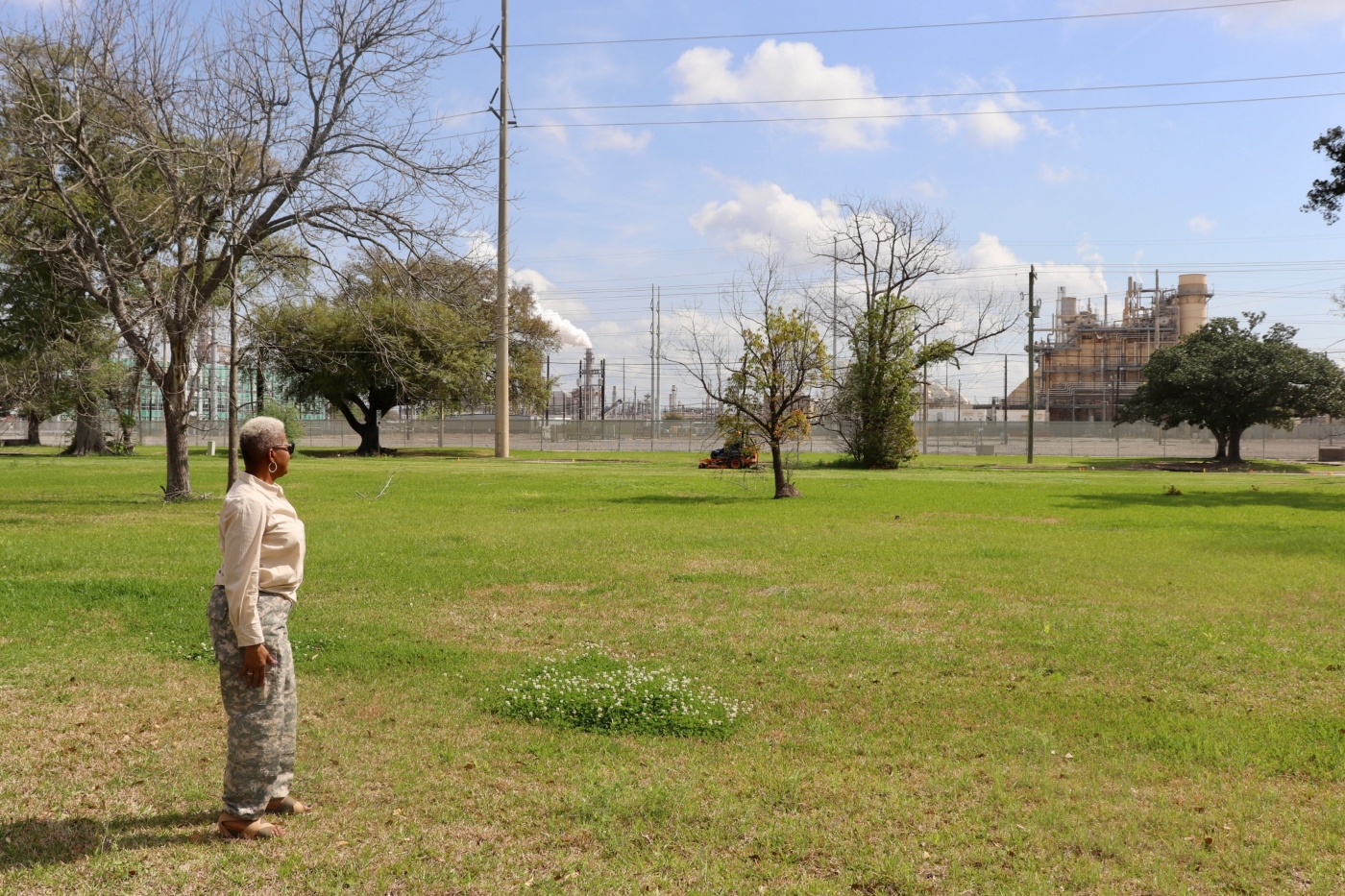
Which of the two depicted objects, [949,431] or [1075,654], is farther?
[949,431]

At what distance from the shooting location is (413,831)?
199 inches

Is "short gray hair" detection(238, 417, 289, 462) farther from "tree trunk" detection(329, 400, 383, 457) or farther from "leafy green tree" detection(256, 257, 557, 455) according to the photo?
"tree trunk" detection(329, 400, 383, 457)

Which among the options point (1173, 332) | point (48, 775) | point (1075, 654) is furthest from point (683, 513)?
point (1173, 332)

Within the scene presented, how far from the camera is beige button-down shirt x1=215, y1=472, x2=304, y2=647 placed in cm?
467

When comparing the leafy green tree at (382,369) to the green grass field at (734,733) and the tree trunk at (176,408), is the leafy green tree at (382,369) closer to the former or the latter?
the tree trunk at (176,408)

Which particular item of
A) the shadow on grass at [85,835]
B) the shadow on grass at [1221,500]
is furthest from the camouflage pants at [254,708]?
the shadow on grass at [1221,500]

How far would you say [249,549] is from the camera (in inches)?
184

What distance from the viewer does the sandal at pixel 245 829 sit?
4.91 m

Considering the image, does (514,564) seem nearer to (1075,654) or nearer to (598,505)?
(1075,654)

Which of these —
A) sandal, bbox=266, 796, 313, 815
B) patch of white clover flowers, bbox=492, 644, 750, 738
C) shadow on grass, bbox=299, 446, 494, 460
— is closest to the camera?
sandal, bbox=266, 796, 313, 815

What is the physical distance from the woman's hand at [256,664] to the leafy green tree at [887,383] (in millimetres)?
43006

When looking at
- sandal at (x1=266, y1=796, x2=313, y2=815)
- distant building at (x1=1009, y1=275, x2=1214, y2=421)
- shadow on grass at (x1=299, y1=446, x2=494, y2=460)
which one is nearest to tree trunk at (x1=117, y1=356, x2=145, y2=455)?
shadow on grass at (x1=299, y1=446, x2=494, y2=460)

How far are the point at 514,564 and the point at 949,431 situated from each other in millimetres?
64061

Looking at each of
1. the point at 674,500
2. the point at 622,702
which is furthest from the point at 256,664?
the point at 674,500
